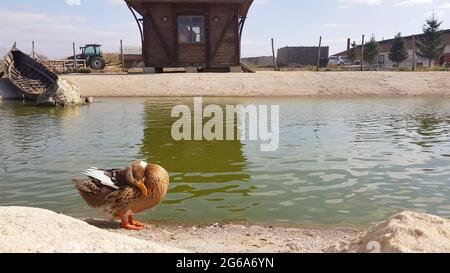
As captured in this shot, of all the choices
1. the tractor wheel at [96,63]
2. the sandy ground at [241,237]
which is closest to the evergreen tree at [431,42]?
the tractor wheel at [96,63]

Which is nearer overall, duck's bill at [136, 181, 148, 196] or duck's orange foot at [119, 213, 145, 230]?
duck's bill at [136, 181, 148, 196]

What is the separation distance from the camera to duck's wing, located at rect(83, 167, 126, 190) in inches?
222

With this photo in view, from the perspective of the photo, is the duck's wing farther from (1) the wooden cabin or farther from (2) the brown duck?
(1) the wooden cabin

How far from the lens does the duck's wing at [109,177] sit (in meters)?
5.65

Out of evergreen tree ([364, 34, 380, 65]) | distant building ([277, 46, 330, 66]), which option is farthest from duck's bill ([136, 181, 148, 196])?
evergreen tree ([364, 34, 380, 65])

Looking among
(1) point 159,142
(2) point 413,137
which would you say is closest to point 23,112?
(1) point 159,142

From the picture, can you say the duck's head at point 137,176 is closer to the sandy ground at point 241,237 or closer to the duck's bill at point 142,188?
the duck's bill at point 142,188

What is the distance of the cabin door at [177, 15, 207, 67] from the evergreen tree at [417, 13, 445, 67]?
112 feet

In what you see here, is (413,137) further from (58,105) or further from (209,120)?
(58,105)

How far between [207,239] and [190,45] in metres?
28.6

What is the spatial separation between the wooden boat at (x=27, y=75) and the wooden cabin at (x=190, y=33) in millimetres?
8335
